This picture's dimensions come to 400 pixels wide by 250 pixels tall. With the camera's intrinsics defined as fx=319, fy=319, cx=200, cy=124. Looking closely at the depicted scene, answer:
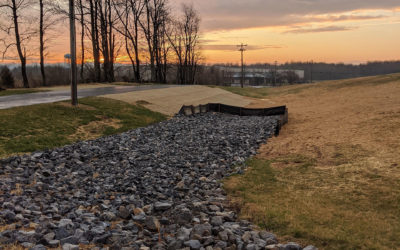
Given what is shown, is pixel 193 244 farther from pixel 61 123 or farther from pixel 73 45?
pixel 73 45

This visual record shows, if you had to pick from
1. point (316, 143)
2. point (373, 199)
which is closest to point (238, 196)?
point (373, 199)

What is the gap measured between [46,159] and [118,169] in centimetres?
281

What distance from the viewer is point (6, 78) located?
36500mm

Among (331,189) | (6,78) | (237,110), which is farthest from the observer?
(6,78)

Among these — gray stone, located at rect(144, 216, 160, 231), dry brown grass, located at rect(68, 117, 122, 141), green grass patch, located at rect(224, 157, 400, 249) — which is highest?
dry brown grass, located at rect(68, 117, 122, 141)

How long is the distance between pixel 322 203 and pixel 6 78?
1500 inches

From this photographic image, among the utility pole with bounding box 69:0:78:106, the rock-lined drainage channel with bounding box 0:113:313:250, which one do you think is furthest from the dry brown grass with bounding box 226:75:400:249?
the utility pole with bounding box 69:0:78:106

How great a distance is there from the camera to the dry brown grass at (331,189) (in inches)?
303

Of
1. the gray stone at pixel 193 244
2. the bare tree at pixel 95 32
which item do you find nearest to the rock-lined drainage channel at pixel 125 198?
the gray stone at pixel 193 244

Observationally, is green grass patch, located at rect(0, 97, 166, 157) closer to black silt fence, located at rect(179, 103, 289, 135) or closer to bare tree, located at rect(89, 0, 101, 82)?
black silt fence, located at rect(179, 103, 289, 135)

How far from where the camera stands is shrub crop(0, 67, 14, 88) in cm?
3575

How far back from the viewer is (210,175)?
40.2 ft

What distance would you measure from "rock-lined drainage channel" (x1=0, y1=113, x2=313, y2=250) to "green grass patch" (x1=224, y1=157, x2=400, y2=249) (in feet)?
2.38

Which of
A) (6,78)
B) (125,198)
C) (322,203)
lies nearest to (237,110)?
(322,203)
